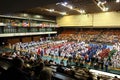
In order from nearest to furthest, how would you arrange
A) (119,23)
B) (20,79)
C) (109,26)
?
(20,79), (119,23), (109,26)

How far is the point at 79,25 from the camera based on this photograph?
35.2 meters

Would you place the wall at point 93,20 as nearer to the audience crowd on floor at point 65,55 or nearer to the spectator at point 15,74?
the audience crowd on floor at point 65,55

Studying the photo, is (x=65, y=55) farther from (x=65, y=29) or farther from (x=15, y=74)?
(x=65, y=29)

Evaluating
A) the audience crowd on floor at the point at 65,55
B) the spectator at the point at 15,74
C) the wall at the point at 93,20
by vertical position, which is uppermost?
the wall at the point at 93,20

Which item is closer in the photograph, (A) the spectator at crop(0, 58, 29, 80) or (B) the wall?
(A) the spectator at crop(0, 58, 29, 80)

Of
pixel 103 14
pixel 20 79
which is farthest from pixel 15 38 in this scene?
pixel 20 79

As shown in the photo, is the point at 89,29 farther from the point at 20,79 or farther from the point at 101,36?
the point at 20,79

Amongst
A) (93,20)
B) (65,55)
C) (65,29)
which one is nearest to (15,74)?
(65,55)

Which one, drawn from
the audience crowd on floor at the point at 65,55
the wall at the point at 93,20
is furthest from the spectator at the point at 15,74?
the wall at the point at 93,20

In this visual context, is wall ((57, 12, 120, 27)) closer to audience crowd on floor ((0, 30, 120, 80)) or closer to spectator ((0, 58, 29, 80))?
audience crowd on floor ((0, 30, 120, 80))

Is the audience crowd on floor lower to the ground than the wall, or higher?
lower

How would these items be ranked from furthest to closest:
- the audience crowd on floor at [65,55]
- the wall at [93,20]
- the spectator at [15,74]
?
the wall at [93,20]
the audience crowd on floor at [65,55]
the spectator at [15,74]

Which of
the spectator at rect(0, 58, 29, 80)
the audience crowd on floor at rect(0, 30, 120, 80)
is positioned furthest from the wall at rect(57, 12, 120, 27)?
the spectator at rect(0, 58, 29, 80)

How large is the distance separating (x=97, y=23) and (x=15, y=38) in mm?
17252
